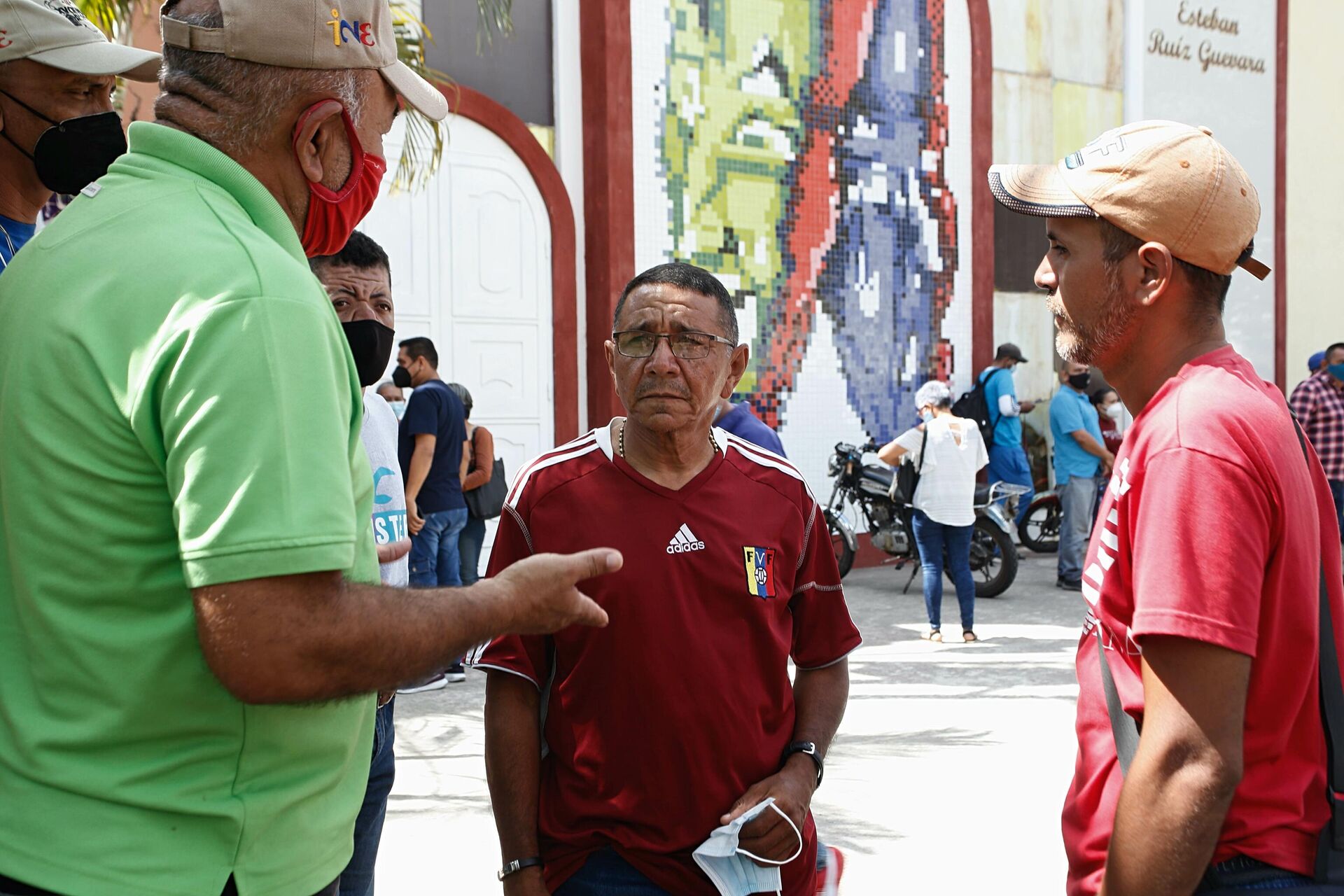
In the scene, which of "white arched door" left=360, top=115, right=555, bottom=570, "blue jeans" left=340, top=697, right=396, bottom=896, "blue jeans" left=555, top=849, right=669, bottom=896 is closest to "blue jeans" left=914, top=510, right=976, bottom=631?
"white arched door" left=360, top=115, right=555, bottom=570

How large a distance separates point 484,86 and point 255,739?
10.8 meters

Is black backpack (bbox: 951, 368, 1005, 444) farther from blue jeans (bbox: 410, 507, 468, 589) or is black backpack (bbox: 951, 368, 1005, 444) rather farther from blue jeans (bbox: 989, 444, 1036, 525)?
blue jeans (bbox: 410, 507, 468, 589)

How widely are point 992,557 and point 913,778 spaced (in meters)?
6.09

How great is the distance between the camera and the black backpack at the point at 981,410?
14039 mm

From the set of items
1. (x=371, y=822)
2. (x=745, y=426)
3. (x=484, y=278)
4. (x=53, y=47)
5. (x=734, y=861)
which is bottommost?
(x=371, y=822)

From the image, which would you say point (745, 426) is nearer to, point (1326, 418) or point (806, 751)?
point (806, 751)

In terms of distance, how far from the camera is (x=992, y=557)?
11711 mm

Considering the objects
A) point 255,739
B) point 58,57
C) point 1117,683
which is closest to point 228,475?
point 255,739

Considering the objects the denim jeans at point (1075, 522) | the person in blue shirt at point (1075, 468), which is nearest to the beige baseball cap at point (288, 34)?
the person in blue shirt at point (1075, 468)

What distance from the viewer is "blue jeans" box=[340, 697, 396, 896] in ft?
10.2

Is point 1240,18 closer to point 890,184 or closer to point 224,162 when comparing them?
point 890,184

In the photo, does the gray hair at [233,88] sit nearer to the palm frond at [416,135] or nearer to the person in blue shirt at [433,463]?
the person in blue shirt at [433,463]

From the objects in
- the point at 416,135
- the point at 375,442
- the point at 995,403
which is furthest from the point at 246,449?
the point at 995,403

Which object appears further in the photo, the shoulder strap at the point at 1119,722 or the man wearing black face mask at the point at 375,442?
the man wearing black face mask at the point at 375,442
